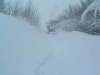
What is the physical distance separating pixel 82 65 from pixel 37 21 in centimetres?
2359

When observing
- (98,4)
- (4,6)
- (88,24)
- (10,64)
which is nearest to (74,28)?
(88,24)

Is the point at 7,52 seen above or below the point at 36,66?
above

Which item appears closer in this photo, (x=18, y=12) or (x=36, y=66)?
(x=36, y=66)

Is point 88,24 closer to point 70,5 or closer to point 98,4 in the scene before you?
point 98,4

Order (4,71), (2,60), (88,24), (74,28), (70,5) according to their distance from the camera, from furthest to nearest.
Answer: (70,5) < (74,28) < (88,24) < (2,60) < (4,71)

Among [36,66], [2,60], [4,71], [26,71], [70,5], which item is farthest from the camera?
[70,5]

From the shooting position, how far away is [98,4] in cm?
379

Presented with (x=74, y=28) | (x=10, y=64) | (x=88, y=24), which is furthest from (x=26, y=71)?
(x=74, y=28)

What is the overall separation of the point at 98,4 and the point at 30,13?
69.2 feet

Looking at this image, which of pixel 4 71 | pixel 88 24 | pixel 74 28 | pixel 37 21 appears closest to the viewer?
pixel 4 71

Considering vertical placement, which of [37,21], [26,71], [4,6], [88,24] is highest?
[4,6]

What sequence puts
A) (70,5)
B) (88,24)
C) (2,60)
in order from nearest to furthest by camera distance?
(2,60) < (88,24) < (70,5)

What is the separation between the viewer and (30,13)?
23.8 meters

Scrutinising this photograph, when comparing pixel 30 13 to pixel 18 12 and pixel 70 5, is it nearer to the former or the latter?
pixel 18 12
